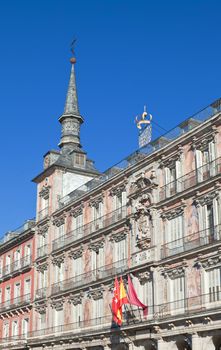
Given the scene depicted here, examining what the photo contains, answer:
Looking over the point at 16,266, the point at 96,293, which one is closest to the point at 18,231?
the point at 16,266

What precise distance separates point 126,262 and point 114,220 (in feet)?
13.9

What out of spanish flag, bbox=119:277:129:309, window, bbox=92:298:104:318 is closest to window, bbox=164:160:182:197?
spanish flag, bbox=119:277:129:309

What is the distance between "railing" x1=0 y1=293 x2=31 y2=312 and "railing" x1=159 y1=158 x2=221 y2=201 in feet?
79.1

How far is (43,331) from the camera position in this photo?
2203 inches

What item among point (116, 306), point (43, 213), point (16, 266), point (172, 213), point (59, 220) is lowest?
point (116, 306)

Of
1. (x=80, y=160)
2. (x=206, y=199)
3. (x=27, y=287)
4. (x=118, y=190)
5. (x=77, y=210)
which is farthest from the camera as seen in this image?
(x=80, y=160)

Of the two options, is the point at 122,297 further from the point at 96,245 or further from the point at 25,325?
the point at 25,325

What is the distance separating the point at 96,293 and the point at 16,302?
17.5m

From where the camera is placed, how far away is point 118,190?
49.1m

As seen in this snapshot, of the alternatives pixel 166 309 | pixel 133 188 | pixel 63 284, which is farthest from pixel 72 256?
pixel 166 309

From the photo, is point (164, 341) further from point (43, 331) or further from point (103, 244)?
point (43, 331)

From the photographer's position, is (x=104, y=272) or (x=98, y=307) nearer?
(x=104, y=272)

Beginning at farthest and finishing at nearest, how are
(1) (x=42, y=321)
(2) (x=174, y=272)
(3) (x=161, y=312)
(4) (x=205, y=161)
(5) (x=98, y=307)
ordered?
1. (1) (x=42, y=321)
2. (5) (x=98, y=307)
3. (3) (x=161, y=312)
4. (2) (x=174, y=272)
5. (4) (x=205, y=161)

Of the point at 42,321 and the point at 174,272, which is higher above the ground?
the point at 174,272
